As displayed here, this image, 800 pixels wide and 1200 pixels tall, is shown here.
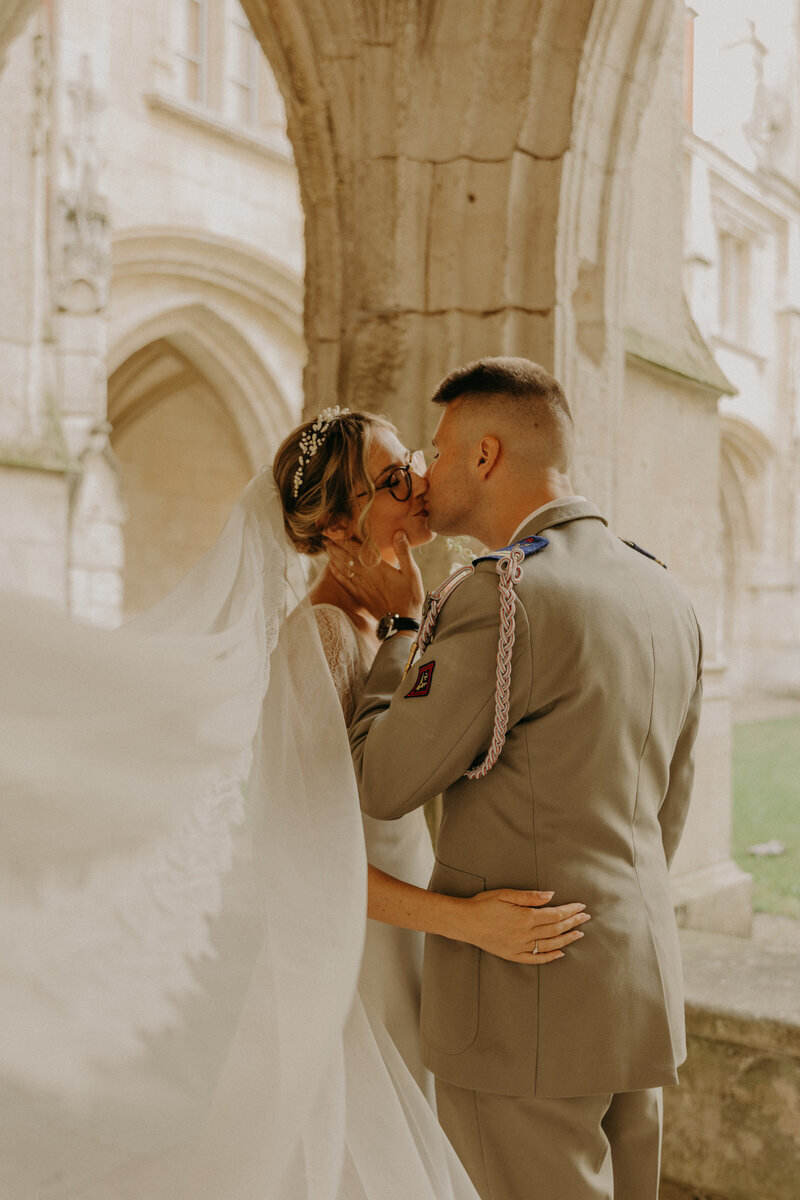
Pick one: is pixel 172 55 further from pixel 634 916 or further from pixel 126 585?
pixel 634 916

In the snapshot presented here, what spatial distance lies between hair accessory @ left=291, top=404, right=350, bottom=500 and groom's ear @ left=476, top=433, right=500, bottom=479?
0.29 metres

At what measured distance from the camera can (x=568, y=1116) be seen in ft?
4.32

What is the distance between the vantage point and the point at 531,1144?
1.32 meters

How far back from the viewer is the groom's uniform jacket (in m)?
1.30

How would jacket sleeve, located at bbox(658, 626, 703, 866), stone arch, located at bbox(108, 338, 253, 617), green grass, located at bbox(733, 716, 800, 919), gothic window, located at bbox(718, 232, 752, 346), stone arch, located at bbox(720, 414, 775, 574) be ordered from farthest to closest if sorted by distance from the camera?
stone arch, located at bbox(720, 414, 775, 574) < gothic window, located at bbox(718, 232, 752, 346) < stone arch, located at bbox(108, 338, 253, 617) < green grass, located at bbox(733, 716, 800, 919) < jacket sleeve, located at bbox(658, 626, 703, 866)

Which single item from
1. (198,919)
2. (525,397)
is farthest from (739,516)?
(198,919)

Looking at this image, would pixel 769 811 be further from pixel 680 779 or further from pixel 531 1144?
pixel 531 1144

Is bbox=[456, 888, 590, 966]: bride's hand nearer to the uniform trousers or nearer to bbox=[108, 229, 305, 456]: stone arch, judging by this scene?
the uniform trousers

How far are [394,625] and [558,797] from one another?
409 millimetres

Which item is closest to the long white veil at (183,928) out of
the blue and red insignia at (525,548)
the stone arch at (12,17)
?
the blue and red insignia at (525,548)

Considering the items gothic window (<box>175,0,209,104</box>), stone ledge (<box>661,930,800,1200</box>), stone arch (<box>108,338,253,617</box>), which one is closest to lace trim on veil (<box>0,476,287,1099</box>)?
stone ledge (<box>661,930,800,1200</box>)

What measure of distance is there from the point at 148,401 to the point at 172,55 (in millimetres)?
4691

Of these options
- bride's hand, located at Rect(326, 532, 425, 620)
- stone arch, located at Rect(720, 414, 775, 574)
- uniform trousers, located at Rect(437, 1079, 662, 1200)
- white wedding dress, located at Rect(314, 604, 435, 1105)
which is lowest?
uniform trousers, located at Rect(437, 1079, 662, 1200)

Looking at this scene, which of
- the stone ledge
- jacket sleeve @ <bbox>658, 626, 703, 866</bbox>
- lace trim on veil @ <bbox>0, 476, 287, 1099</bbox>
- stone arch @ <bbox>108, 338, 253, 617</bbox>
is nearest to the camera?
lace trim on veil @ <bbox>0, 476, 287, 1099</bbox>
